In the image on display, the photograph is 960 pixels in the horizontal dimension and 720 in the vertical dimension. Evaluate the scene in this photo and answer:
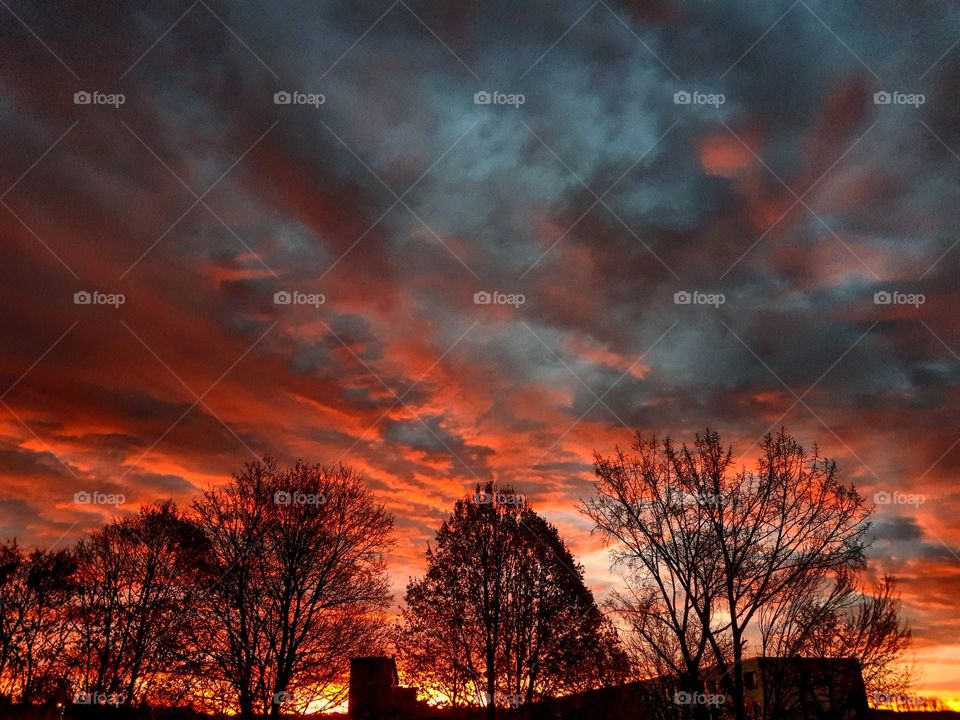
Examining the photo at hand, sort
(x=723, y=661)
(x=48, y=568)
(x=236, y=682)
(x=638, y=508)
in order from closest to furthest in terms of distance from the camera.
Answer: (x=723, y=661), (x=638, y=508), (x=236, y=682), (x=48, y=568)

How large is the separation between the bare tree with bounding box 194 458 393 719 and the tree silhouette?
3.27 meters

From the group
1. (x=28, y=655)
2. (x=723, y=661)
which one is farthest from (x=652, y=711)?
(x=28, y=655)

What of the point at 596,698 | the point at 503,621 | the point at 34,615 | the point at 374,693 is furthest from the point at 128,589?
the point at 596,698

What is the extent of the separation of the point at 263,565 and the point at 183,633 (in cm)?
455

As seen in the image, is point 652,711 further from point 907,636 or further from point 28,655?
point 28,655

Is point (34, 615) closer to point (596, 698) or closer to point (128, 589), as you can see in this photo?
point (128, 589)

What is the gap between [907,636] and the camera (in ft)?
107

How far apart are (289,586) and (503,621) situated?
10909 mm

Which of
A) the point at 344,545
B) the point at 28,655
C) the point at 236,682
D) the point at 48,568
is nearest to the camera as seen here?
the point at 236,682

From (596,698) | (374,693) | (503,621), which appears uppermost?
(503,621)

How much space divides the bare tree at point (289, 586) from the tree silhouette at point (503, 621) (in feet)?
10.7

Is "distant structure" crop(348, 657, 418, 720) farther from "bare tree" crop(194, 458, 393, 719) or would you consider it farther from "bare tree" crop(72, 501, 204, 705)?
"bare tree" crop(72, 501, 204, 705)

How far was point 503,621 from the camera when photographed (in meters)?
35.9

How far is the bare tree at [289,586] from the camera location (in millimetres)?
32469
